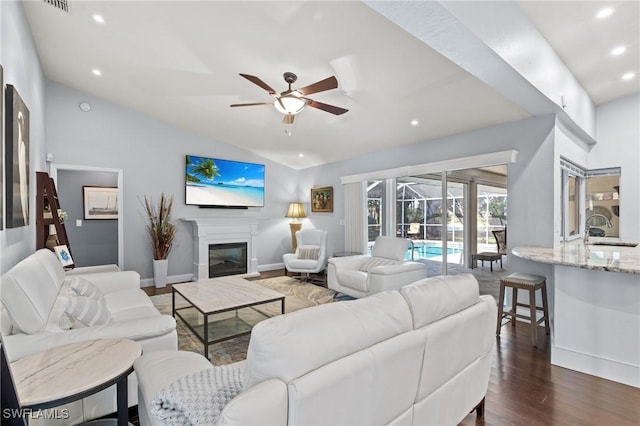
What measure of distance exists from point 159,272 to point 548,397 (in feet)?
17.4

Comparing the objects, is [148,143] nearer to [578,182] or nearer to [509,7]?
[509,7]

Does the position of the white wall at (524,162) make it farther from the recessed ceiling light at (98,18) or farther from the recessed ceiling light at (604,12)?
the recessed ceiling light at (98,18)

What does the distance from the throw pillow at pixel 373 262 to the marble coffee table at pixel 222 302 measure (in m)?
1.62

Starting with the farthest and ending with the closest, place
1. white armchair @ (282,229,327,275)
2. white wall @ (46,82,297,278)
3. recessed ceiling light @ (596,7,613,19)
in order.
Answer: white armchair @ (282,229,327,275), white wall @ (46,82,297,278), recessed ceiling light @ (596,7,613,19)

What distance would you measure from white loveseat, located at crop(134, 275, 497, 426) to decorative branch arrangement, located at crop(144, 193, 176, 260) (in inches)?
162

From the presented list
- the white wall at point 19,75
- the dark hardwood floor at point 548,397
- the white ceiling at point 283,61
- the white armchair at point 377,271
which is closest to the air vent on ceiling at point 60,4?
the white ceiling at point 283,61

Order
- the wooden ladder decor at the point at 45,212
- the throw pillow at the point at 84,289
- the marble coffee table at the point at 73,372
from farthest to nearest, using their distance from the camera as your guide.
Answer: the wooden ladder decor at the point at 45,212
the throw pillow at the point at 84,289
the marble coffee table at the point at 73,372

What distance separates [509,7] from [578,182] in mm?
3840

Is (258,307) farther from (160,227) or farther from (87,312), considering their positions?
(160,227)

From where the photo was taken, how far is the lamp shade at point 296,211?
681cm

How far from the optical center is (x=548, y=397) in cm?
211

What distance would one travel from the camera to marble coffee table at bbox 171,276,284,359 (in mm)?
2795

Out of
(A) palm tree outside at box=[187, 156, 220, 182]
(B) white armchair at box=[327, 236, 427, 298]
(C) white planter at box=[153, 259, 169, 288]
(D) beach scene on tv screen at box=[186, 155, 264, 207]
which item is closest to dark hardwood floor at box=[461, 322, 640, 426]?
(B) white armchair at box=[327, 236, 427, 298]

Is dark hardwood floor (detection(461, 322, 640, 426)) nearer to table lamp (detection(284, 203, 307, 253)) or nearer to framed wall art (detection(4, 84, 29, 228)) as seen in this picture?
framed wall art (detection(4, 84, 29, 228))
